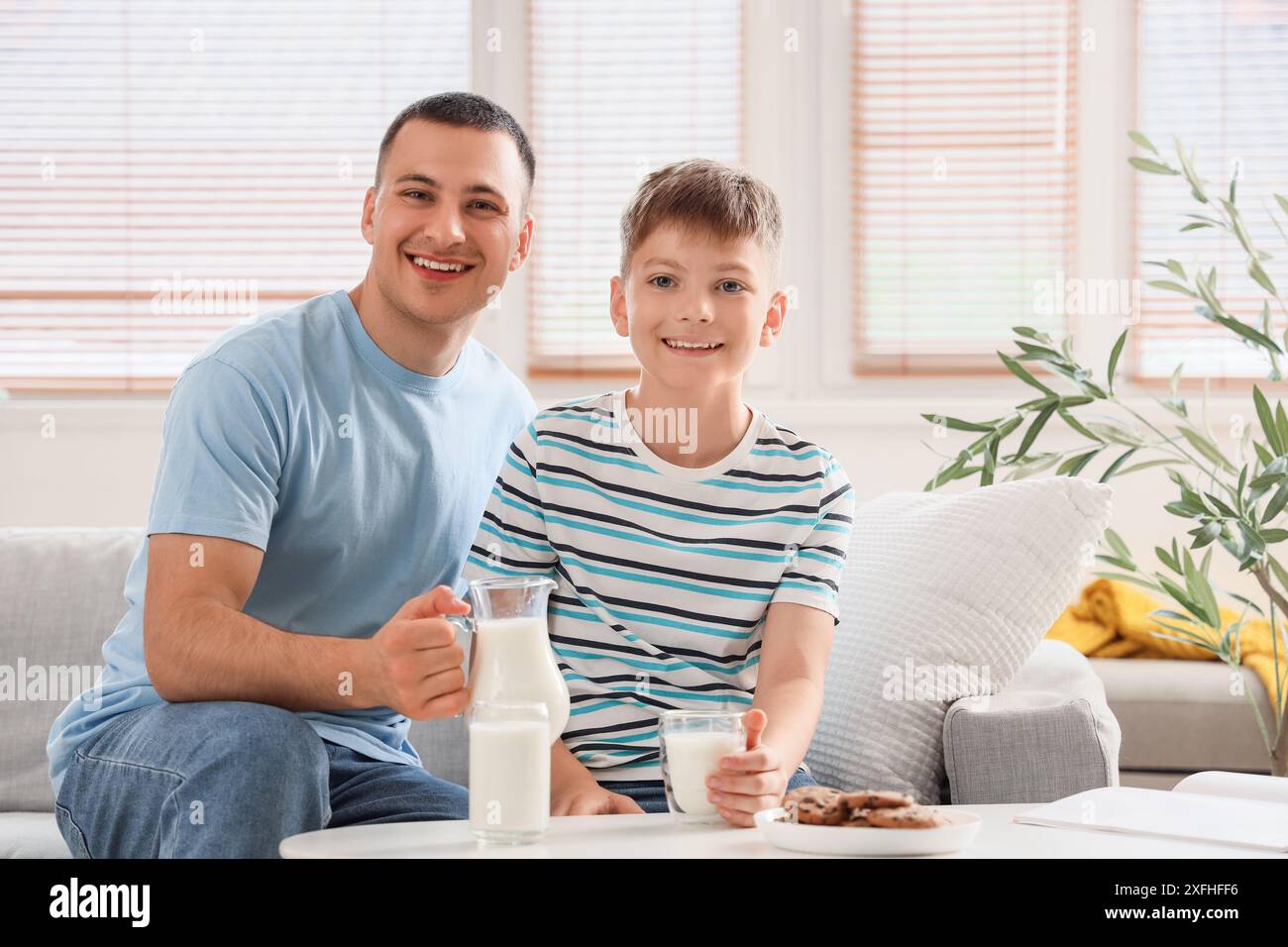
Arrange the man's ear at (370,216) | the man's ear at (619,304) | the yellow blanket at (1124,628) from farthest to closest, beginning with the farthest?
1. the yellow blanket at (1124,628)
2. the man's ear at (370,216)
3. the man's ear at (619,304)

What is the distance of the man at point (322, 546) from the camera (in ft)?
3.99

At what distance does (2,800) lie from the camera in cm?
193

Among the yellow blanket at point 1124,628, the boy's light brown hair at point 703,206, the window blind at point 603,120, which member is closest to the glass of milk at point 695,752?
the boy's light brown hair at point 703,206

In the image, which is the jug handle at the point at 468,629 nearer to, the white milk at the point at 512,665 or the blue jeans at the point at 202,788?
the white milk at the point at 512,665

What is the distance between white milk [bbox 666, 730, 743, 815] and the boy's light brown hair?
0.59m

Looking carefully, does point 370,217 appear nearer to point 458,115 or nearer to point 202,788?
point 458,115

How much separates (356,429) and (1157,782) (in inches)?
80.2

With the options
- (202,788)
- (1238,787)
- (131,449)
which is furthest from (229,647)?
(131,449)

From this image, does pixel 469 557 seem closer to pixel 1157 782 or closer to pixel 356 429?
pixel 356 429

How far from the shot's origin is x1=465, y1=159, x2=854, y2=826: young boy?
1424 millimetres

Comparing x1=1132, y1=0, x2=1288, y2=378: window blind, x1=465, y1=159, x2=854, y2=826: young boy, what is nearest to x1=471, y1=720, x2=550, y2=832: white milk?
x1=465, y1=159, x2=854, y2=826: young boy

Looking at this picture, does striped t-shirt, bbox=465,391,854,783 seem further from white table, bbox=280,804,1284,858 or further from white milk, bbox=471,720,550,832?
white milk, bbox=471,720,550,832

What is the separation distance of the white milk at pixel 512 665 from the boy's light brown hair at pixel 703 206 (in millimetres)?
572

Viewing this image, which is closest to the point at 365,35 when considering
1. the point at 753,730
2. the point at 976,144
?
the point at 976,144
